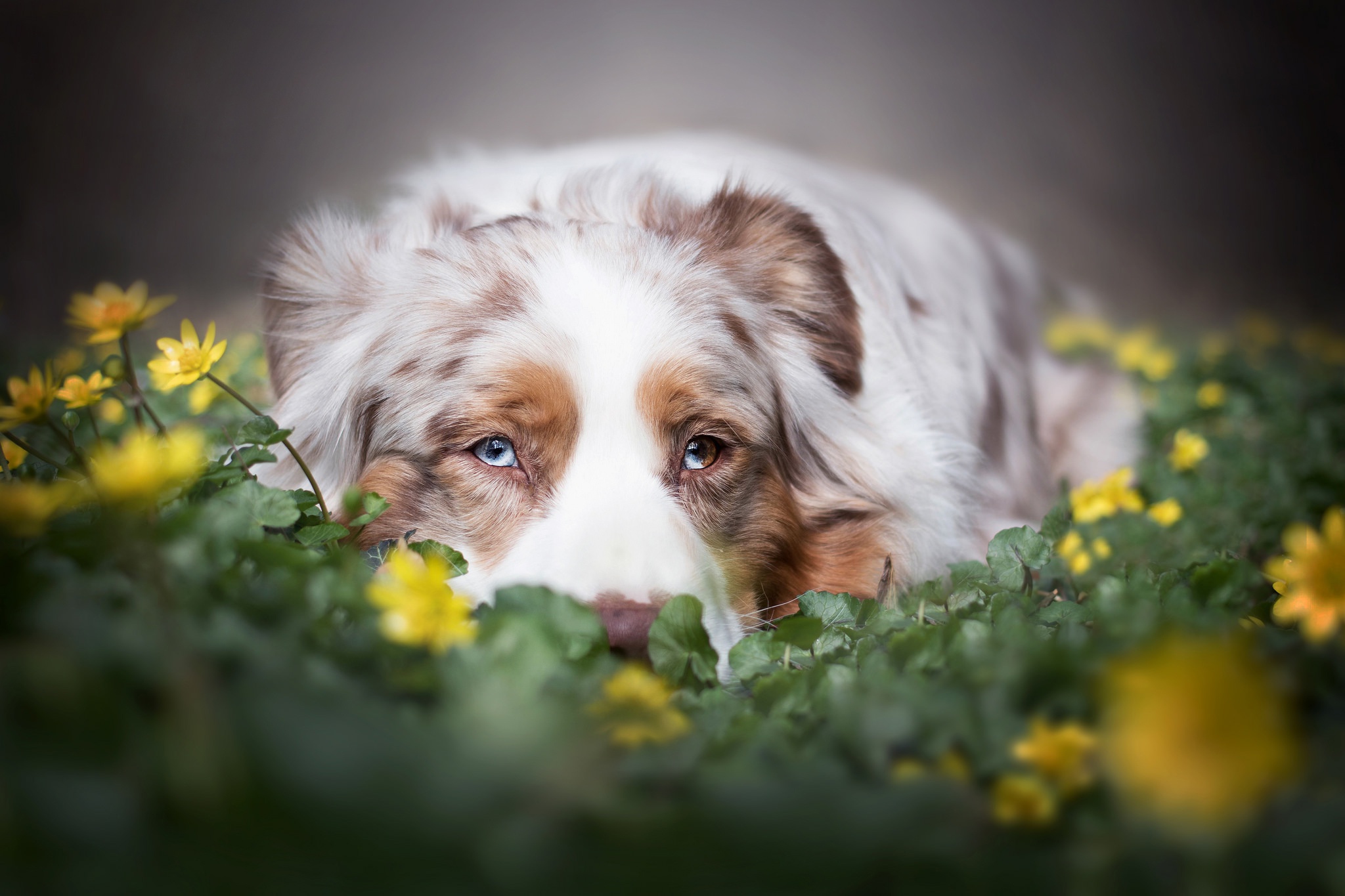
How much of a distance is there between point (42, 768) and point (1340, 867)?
108 centimetres

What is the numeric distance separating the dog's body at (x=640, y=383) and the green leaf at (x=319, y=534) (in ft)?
1.08

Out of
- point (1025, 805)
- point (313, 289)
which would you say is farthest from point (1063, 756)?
point (313, 289)

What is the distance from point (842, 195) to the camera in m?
3.31

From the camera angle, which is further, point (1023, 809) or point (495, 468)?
point (495, 468)

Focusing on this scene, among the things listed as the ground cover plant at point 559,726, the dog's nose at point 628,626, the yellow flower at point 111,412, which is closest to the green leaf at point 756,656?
the ground cover plant at point 559,726

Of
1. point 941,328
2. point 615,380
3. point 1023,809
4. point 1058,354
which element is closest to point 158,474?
point 1023,809

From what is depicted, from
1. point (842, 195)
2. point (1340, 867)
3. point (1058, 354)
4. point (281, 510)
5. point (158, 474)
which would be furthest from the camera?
point (1058, 354)

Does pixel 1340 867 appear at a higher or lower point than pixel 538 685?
lower

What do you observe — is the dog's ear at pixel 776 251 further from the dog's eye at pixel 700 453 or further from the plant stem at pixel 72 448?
the plant stem at pixel 72 448

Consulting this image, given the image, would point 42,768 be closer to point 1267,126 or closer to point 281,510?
point 281,510

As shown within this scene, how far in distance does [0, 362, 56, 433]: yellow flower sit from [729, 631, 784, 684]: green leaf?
1.12 meters

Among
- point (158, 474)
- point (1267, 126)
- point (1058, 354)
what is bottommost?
point (158, 474)

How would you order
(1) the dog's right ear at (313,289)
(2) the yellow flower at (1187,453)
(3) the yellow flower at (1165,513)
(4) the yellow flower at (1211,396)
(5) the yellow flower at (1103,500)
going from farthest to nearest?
(4) the yellow flower at (1211,396)
(2) the yellow flower at (1187,453)
(3) the yellow flower at (1165,513)
(5) the yellow flower at (1103,500)
(1) the dog's right ear at (313,289)

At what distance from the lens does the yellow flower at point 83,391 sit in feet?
5.53
